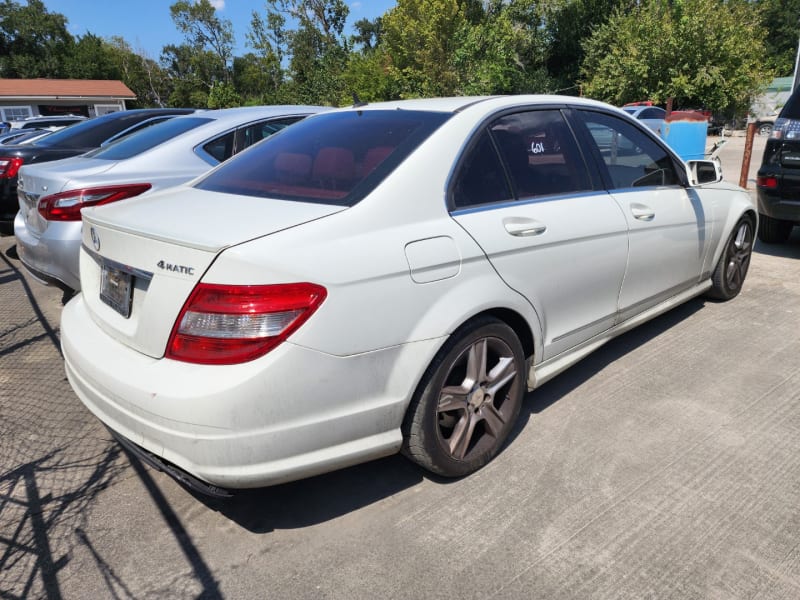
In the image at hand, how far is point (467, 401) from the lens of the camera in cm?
265

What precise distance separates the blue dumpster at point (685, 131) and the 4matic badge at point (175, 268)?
38.7 feet

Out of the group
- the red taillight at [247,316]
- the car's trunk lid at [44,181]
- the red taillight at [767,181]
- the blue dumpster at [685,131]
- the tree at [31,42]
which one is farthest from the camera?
the tree at [31,42]

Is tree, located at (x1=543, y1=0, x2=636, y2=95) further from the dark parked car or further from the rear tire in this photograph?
the dark parked car

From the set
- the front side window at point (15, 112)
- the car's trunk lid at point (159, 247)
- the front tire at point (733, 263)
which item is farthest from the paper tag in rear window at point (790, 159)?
the front side window at point (15, 112)

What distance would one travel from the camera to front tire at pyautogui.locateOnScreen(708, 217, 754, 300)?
15.4 ft

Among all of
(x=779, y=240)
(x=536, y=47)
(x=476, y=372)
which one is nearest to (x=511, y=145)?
(x=476, y=372)

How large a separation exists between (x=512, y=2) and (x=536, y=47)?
11.8 feet

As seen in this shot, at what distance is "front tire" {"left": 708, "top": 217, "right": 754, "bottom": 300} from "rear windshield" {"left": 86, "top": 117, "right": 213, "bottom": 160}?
4.46 meters

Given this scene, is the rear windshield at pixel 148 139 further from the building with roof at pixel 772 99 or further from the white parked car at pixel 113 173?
the building with roof at pixel 772 99

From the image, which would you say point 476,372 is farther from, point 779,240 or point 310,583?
point 779,240

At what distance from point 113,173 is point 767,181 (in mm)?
5942

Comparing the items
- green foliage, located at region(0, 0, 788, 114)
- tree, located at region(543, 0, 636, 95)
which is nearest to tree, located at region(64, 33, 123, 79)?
green foliage, located at region(0, 0, 788, 114)

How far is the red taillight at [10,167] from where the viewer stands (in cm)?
672

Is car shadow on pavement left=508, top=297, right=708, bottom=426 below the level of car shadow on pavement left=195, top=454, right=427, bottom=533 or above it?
above
